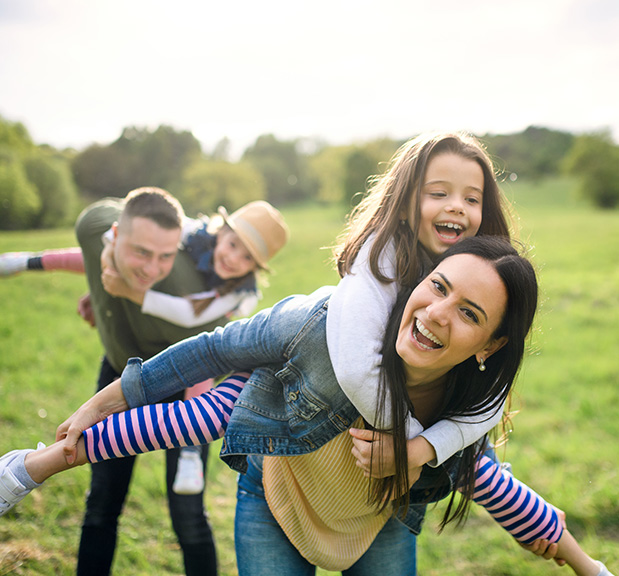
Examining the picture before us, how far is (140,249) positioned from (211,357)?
0.99 meters

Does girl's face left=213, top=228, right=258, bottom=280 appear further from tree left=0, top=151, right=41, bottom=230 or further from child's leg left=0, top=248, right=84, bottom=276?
tree left=0, top=151, right=41, bottom=230

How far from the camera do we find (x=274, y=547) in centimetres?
211

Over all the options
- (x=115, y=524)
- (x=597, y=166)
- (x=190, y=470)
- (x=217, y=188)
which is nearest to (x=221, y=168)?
(x=217, y=188)

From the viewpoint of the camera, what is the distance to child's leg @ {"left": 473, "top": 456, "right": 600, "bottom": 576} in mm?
2236

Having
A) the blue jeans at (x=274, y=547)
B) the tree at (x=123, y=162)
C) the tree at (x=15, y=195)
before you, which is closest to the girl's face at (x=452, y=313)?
the blue jeans at (x=274, y=547)

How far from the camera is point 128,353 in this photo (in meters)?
2.86

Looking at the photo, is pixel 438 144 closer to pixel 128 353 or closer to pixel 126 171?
pixel 128 353

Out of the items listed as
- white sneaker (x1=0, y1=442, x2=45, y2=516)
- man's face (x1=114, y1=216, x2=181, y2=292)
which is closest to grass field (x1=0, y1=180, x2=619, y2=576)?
white sneaker (x1=0, y1=442, x2=45, y2=516)

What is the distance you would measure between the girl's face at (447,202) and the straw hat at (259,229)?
5.26ft

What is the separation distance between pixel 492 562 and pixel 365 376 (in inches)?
104

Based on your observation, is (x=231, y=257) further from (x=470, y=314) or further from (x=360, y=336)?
(x=470, y=314)

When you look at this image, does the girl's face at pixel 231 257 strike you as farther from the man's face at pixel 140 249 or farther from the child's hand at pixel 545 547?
the child's hand at pixel 545 547

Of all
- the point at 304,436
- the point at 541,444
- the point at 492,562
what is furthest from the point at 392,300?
the point at 541,444

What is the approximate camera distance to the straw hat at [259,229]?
11.5 feet
